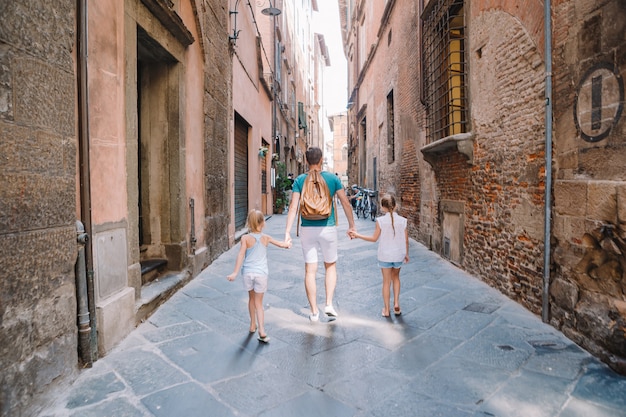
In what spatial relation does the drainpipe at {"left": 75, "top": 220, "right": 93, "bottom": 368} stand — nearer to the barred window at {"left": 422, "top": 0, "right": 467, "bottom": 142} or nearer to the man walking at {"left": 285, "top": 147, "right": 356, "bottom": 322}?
the man walking at {"left": 285, "top": 147, "right": 356, "bottom": 322}

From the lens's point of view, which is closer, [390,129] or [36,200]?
[36,200]

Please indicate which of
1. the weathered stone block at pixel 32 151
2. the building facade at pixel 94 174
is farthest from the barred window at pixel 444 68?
the weathered stone block at pixel 32 151

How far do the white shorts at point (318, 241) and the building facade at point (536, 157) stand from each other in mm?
1785

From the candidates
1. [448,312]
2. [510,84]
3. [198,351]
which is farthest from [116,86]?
[510,84]

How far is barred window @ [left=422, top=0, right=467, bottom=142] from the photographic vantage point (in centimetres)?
638

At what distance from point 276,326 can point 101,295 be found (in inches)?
53.5

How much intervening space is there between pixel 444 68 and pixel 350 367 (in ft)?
18.4

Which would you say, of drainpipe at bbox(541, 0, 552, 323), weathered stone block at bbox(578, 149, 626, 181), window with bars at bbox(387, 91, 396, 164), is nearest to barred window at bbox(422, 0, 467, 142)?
drainpipe at bbox(541, 0, 552, 323)

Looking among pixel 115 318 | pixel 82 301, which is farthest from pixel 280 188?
pixel 82 301

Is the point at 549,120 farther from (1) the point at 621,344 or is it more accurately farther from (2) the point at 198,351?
(2) the point at 198,351

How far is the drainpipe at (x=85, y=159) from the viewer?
2.70m

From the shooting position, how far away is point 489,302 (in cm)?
425

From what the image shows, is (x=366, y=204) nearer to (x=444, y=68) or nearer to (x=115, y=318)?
(x=444, y=68)

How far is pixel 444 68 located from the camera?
689 cm
